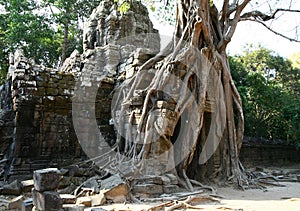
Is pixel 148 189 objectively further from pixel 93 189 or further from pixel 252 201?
pixel 252 201

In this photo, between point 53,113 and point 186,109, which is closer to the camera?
point 186,109

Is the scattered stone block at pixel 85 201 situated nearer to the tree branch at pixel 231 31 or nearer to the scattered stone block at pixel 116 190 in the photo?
the scattered stone block at pixel 116 190

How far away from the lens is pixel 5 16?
13.2 metres

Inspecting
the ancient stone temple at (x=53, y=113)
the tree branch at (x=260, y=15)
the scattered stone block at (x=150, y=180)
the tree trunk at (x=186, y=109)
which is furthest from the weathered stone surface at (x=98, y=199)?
the tree branch at (x=260, y=15)

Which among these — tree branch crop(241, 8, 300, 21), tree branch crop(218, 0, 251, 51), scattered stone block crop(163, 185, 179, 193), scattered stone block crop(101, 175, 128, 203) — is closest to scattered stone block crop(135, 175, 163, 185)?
scattered stone block crop(163, 185, 179, 193)

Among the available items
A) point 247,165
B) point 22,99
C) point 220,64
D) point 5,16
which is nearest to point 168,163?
point 220,64

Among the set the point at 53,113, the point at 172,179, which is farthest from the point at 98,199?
the point at 53,113

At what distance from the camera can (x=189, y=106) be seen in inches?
245

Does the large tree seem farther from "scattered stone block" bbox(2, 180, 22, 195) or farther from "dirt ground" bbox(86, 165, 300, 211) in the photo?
"scattered stone block" bbox(2, 180, 22, 195)

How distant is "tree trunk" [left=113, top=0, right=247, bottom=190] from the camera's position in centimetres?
566

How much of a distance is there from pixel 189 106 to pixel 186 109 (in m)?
0.12

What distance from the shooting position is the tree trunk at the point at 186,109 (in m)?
5.66

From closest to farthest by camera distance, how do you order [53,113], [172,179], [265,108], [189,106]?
[172,179]
[189,106]
[53,113]
[265,108]

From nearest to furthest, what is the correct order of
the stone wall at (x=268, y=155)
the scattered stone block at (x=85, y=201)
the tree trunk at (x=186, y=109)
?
the scattered stone block at (x=85, y=201), the tree trunk at (x=186, y=109), the stone wall at (x=268, y=155)
